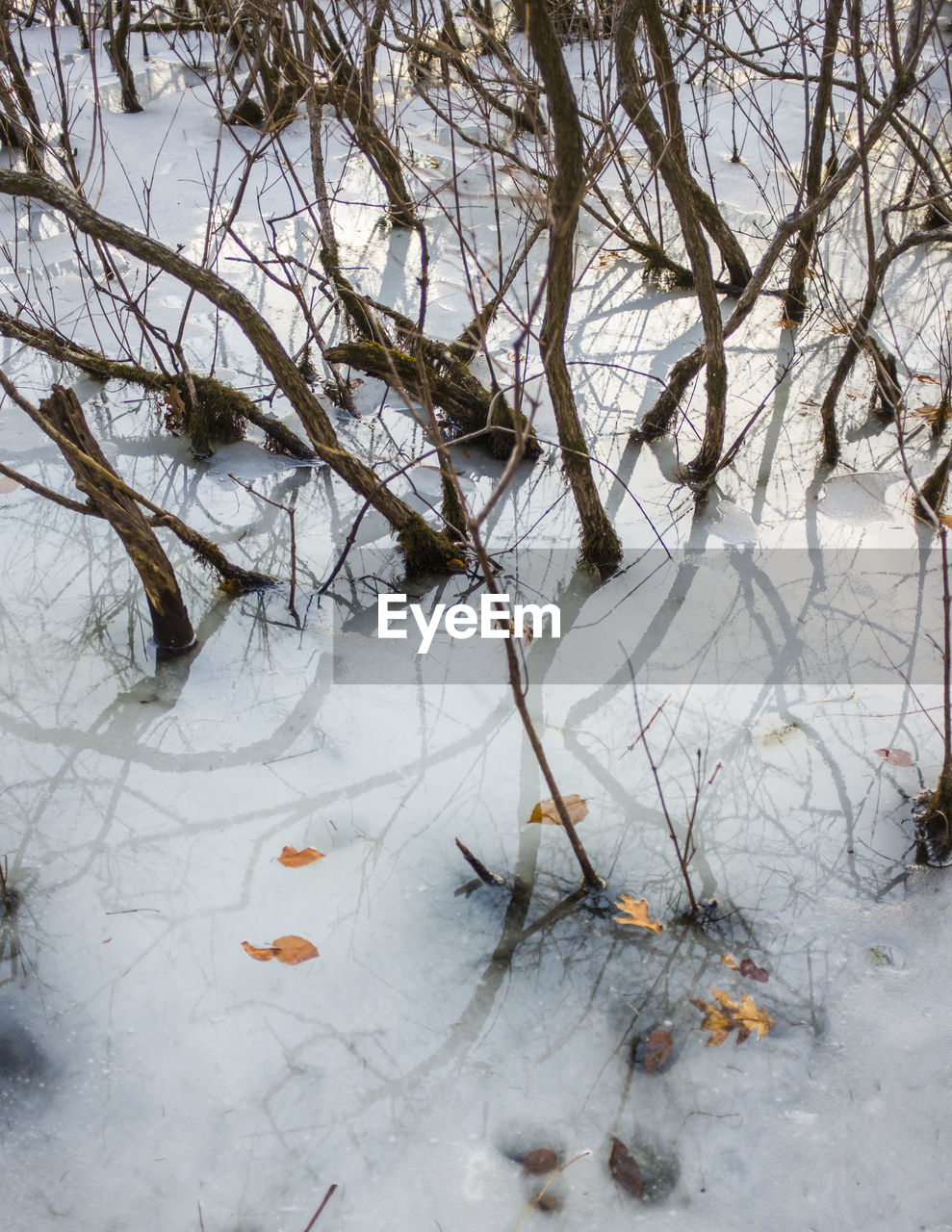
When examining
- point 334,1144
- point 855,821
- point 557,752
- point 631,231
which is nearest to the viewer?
point 334,1144

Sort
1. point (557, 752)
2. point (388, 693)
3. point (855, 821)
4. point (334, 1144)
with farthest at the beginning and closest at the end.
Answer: point (388, 693), point (557, 752), point (855, 821), point (334, 1144)

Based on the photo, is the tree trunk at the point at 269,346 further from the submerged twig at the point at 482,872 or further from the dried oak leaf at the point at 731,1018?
the dried oak leaf at the point at 731,1018

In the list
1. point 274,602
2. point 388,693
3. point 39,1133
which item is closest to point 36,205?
point 274,602

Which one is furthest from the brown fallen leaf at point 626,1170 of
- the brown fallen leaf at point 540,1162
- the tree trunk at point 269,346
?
the tree trunk at point 269,346

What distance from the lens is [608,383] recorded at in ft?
15.5

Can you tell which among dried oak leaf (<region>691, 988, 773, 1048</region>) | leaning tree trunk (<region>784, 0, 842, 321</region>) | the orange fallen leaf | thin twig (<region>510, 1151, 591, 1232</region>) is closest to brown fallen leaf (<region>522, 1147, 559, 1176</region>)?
thin twig (<region>510, 1151, 591, 1232</region>)

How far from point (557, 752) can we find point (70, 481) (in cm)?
243

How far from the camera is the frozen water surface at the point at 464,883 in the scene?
2.06 meters

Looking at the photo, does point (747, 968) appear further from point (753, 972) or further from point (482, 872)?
point (482, 872)

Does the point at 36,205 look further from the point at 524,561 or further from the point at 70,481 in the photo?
the point at 524,561

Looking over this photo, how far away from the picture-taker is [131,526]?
3035 mm

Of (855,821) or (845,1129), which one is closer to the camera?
(845,1129)

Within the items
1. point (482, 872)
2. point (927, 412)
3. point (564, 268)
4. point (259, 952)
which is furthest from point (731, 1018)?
point (927, 412)

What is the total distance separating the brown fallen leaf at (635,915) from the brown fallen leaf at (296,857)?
2.62 feet
